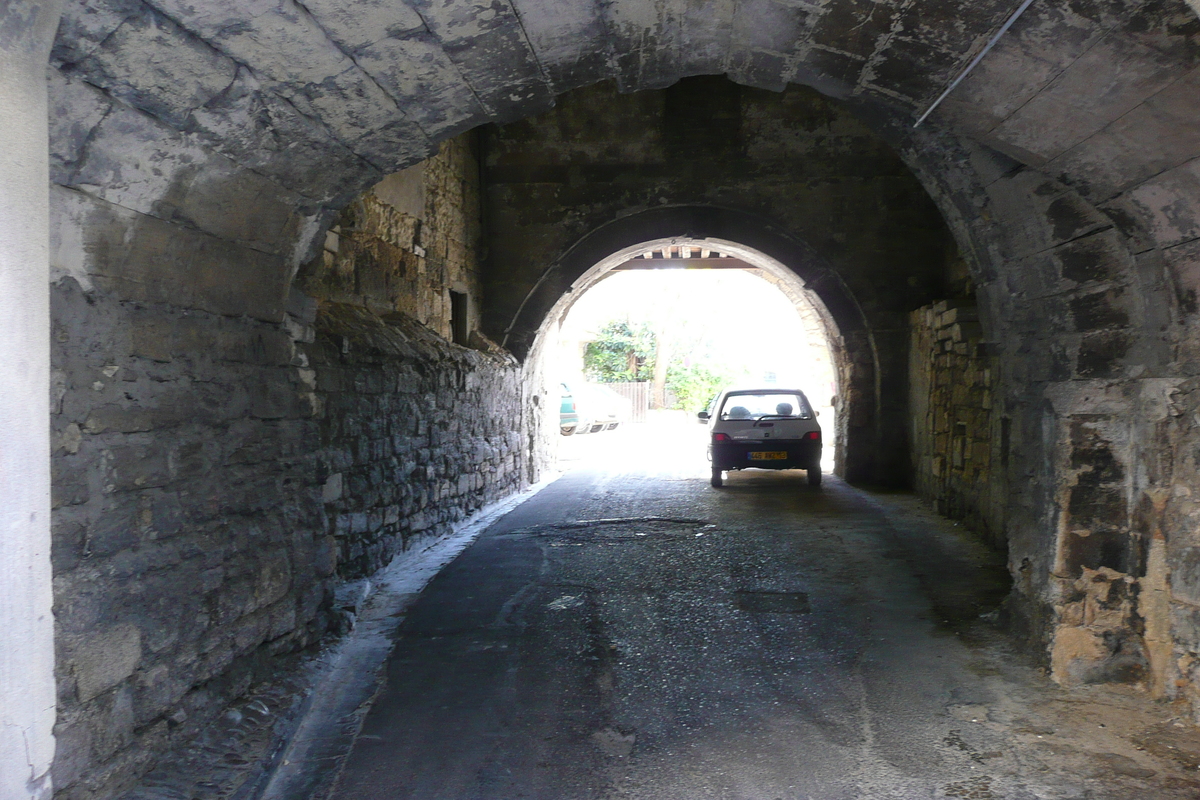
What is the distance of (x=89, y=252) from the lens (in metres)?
2.57

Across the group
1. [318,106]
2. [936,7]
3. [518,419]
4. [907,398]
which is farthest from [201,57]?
[907,398]

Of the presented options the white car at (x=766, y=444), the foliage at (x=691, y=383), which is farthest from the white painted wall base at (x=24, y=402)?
the foliage at (x=691, y=383)

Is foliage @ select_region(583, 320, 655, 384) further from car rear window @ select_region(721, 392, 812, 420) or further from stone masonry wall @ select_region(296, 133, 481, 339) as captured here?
A: stone masonry wall @ select_region(296, 133, 481, 339)

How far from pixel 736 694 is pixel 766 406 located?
8645 mm

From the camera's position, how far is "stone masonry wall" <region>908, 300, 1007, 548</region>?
704cm

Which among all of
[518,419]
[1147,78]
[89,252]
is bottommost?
[518,419]

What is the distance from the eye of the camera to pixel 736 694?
142 inches

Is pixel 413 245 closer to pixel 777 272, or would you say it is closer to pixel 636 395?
pixel 777 272

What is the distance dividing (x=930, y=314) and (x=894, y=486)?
2.53 m

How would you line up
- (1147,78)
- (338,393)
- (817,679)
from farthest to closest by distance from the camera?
(338,393)
(817,679)
(1147,78)

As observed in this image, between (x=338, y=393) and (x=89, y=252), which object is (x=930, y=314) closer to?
(x=338, y=393)

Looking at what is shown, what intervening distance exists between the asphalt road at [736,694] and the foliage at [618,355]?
28193mm

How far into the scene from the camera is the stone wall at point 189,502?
97.8 inches

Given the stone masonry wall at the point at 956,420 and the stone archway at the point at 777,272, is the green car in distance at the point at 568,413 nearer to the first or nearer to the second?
the stone archway at the point at 777,272
